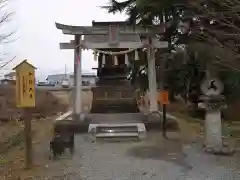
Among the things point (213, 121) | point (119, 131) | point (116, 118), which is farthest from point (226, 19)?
point (116, 118)

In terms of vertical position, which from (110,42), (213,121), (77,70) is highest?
(110,42)

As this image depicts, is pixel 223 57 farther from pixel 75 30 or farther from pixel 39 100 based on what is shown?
pixel 39 100

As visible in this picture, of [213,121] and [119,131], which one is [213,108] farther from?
[119,131]

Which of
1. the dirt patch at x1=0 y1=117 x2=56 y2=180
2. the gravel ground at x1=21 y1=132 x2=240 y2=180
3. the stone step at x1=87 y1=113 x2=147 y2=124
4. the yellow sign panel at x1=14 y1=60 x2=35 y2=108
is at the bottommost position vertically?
the dirt patch at x1=0 y1=117 x2=56 y2=180

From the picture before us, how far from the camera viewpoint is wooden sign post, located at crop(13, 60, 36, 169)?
398 inches

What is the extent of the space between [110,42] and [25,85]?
290 inches

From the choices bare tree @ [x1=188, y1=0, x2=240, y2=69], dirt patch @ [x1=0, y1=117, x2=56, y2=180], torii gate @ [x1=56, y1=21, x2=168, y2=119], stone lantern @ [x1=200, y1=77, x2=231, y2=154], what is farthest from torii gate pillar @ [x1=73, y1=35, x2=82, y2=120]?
bare tree @ [x1=188, y1=0, x2=240, y2=69]

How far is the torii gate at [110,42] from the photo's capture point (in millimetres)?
16734

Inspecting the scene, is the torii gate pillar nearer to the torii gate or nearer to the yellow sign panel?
the torii gate

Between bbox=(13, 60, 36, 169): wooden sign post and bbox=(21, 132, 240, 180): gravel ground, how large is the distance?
0.75 m

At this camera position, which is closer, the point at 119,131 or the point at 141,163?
the point at 141,163

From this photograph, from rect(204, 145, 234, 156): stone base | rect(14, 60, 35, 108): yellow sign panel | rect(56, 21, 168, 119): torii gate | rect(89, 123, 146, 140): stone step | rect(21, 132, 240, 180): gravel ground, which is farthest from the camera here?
rect(56, 21, 168, 119): torii gate

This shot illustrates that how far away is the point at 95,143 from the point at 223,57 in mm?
6858

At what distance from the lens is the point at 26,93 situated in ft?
33.4
